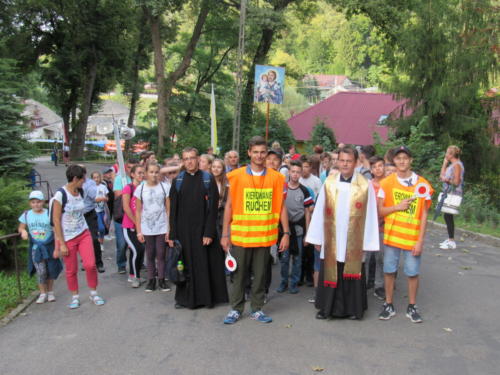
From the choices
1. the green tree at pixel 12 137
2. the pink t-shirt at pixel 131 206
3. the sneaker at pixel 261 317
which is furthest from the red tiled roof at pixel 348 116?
the sneaker at pixel 261 317

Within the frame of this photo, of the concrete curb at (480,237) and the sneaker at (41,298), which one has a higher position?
the sneaker at (41,298)

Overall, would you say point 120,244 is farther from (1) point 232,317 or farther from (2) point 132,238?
(1) point 232,317

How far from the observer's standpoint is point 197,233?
20.5ft

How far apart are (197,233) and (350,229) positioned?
1.78 metres

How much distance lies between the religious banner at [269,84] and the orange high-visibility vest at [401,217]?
13.8m

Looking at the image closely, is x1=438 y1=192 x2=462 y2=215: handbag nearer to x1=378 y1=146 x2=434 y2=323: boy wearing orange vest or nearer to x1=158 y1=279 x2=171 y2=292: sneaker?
x1=378 y1=146 x2=434 y2=323: boy wearing orange vest

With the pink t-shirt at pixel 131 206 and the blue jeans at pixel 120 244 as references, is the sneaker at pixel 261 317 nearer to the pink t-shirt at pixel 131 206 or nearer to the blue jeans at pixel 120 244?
the pink t-shirt at pixel 131 206

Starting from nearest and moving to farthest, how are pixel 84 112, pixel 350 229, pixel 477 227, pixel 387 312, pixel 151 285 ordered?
1. pixel 350 229
2. pixel 387 312
3. pixel 151 285
4. pixel 477 227
5. pixel 84 112

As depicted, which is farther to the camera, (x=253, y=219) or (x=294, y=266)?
(x=294, y=266)

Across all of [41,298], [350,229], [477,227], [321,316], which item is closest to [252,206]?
[350,229]

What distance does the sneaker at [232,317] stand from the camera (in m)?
5.77

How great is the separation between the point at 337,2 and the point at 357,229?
21.5 metres

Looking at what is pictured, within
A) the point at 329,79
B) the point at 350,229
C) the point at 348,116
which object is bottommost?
the point at 350,229

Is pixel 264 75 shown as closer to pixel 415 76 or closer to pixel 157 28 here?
pixel 415 76
